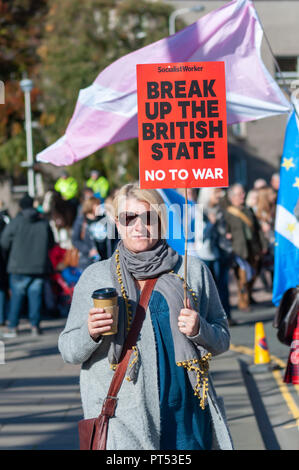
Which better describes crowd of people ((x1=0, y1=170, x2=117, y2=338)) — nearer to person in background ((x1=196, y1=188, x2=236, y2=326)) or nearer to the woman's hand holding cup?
person in background ((x1=196, y1=188, x2=236, y2=326))

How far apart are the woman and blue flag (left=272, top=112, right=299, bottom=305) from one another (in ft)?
7.57

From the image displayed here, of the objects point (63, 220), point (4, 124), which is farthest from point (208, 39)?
point (4, 124)

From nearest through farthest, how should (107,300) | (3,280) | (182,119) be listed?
1. (107,300)
2. (182,119)
3. (3,280)

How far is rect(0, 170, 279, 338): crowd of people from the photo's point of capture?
11125 mm

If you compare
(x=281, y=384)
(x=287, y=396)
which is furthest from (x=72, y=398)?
(x=281, y=384)

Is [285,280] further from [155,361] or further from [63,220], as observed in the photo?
[63,220]

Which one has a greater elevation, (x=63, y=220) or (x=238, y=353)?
(x=63, y=220)

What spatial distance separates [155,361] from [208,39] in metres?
3.82

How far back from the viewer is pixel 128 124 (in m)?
6.69

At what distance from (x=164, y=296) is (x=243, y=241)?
9.49m

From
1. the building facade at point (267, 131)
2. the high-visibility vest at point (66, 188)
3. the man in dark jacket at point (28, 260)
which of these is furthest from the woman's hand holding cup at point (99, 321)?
the building facade at point (267, 131)

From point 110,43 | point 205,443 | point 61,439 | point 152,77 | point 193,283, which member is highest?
point 110,43

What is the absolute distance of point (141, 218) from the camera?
3584 mm

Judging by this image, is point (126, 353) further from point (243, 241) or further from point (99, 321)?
point (243, 241)
